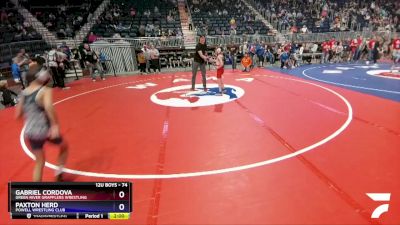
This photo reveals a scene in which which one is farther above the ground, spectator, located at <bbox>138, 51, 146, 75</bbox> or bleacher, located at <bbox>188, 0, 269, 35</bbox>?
bleacher, located at <bbox>188, 0, 269, 35</bbox>

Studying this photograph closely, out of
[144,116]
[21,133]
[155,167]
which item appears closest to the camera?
[155,167]

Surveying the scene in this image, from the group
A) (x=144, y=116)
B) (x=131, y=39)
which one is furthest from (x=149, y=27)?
(x=144, y=116)

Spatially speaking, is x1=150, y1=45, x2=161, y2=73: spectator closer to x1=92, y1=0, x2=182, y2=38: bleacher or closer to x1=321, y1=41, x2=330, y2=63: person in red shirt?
x1=92, y1=0, x2=182, y2=38: bleacher

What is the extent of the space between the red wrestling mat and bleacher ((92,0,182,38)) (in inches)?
465

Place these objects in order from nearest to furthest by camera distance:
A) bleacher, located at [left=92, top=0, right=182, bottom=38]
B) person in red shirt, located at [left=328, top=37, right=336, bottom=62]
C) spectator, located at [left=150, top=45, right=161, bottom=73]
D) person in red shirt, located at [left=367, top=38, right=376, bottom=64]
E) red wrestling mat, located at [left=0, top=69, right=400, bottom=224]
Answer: red wrestling mat, located at [left=0, top=69, right=400, bottom=224]
spectator, located at [left=150, top=45, right=161, bottom=73]
person in red shirt, located at [left=367, top=38, right=376, bottom=64]
person in red shirt, located at [left=328, top=37, right=336, bottom=62]
bleacher, located at [left=92, top=0, right=182, bottom=38]

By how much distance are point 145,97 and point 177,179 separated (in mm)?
5520

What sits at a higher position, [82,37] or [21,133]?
[82,37]

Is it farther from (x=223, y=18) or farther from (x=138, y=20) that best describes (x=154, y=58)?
(x=223, y=18)

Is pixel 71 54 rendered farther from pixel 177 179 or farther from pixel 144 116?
pixel 177 179

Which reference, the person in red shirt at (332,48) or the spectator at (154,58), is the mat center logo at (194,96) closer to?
the spectator at (154,58)

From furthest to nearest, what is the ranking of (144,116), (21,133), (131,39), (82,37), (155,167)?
(82,37)
(131,39)
(144,116)
(21,133)
(155,167)

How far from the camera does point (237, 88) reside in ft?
34.2
